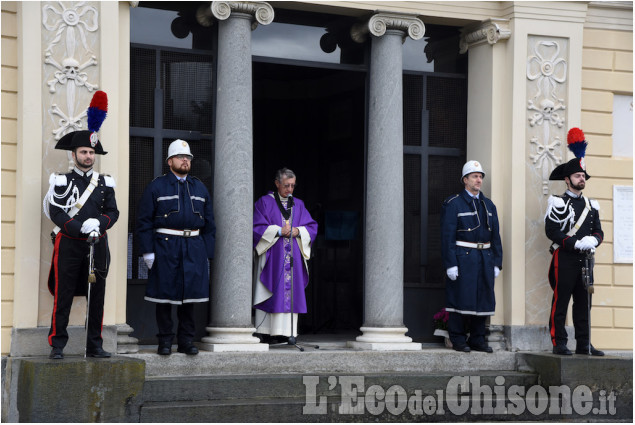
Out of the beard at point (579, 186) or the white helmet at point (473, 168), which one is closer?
the beard at point (579, 186)

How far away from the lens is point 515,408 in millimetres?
10289

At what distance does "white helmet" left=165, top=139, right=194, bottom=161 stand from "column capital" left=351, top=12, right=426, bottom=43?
248 cm

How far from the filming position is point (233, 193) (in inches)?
412

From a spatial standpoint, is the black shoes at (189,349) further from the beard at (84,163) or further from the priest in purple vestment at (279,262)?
the beard at (84,163)

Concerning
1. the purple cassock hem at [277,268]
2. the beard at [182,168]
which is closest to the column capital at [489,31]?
the purple cassock hem at [277,268]

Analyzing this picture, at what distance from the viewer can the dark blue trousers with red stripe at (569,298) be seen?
11.0m

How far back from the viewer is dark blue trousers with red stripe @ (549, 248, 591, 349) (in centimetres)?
1105

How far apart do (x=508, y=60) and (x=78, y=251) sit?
535 centimetres

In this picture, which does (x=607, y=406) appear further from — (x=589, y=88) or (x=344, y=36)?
(x=344, y=36)

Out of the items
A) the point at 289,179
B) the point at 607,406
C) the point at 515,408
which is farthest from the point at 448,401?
the point at 289,179

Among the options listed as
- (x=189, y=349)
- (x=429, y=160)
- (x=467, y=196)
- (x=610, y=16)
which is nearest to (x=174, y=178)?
(x=189, y=349)

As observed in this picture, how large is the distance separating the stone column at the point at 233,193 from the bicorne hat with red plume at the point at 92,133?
143 cm

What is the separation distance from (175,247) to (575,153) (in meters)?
4.46

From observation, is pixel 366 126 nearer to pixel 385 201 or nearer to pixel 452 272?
pixel 385 201
